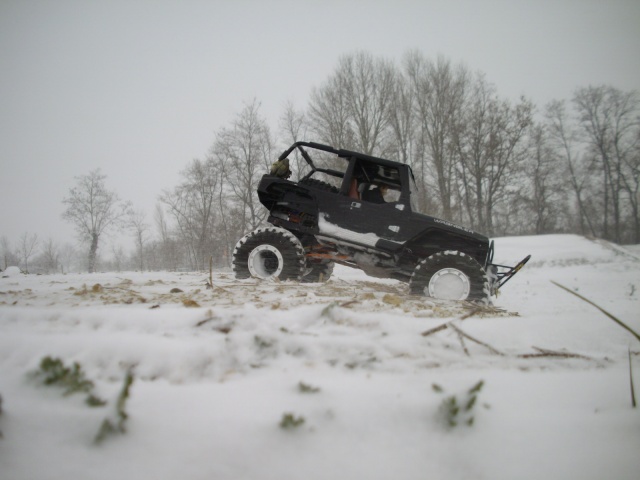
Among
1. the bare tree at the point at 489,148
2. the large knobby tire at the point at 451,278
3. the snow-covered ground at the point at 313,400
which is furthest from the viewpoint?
the bare tree at the point at 489,148

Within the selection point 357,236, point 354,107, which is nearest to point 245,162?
point 354,107

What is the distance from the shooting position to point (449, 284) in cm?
367

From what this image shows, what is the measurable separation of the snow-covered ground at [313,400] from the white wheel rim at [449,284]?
2352 millimetres

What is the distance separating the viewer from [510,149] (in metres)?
20.4

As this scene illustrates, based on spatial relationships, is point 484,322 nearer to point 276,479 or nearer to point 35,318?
point 276,479

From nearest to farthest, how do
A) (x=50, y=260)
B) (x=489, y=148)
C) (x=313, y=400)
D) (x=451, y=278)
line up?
(x=313, y=400), (x=451, y=278), (x=489, y=148), (x=50, y=260)

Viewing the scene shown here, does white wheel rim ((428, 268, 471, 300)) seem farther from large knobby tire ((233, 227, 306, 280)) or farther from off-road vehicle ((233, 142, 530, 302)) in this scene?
large knobby tire ((233, 227, 306, 280))

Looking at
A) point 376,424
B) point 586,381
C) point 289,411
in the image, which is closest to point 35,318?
point 289,411

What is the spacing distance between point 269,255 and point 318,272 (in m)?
1.37

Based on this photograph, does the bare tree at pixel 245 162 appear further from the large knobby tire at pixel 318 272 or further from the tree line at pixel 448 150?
the large knobby tire at pixel 318 272

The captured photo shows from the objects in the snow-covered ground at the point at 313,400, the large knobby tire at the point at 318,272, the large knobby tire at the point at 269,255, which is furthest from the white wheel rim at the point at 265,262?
the snow-covered ground at the point at 313,400

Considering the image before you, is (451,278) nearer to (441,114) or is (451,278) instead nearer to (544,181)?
(441,114)

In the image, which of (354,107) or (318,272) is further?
(354,107)

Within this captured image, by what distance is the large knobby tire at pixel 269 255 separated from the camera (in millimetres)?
4242
